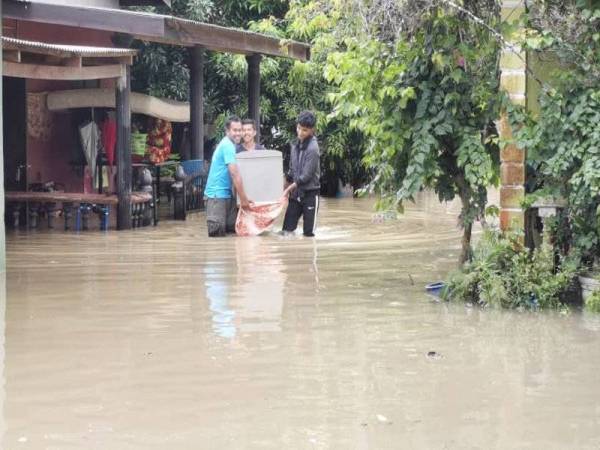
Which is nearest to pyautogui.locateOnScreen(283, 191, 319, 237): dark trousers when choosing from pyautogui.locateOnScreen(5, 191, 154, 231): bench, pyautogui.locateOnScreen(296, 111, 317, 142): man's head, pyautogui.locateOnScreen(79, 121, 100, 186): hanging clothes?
pyautogui.locateOnScreen(296, 111, 317, 142): man's head

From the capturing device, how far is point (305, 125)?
15.1 meters

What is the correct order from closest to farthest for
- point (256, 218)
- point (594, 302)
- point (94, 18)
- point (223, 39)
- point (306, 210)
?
1. point (594, 302)
2. point (306, 210)
3. point (256, 218)
4. point (94, 18)
5. point (223, 39)

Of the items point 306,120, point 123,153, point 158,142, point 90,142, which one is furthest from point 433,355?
point 158,142

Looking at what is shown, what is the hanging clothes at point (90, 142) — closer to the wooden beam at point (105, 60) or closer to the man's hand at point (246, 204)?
the wooden beam at point (105, 60)

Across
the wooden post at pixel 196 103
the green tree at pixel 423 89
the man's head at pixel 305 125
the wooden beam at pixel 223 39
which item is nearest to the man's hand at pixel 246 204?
the man's head at pixel 305 125

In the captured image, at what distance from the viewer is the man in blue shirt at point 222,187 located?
15.4 metres

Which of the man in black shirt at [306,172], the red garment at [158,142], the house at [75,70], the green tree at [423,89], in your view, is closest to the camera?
the green tree at [423,89]

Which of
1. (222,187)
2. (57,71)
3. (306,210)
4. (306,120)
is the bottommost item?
(306,210)

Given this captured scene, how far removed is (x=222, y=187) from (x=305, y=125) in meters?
1.42

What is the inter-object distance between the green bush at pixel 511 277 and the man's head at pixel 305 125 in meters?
5.38

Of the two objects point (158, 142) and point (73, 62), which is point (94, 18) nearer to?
point (73, 62)

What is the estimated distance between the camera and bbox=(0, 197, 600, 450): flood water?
600cm

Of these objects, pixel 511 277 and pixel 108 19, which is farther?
pixel 108 19

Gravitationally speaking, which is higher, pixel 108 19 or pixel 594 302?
pixel 108 19
